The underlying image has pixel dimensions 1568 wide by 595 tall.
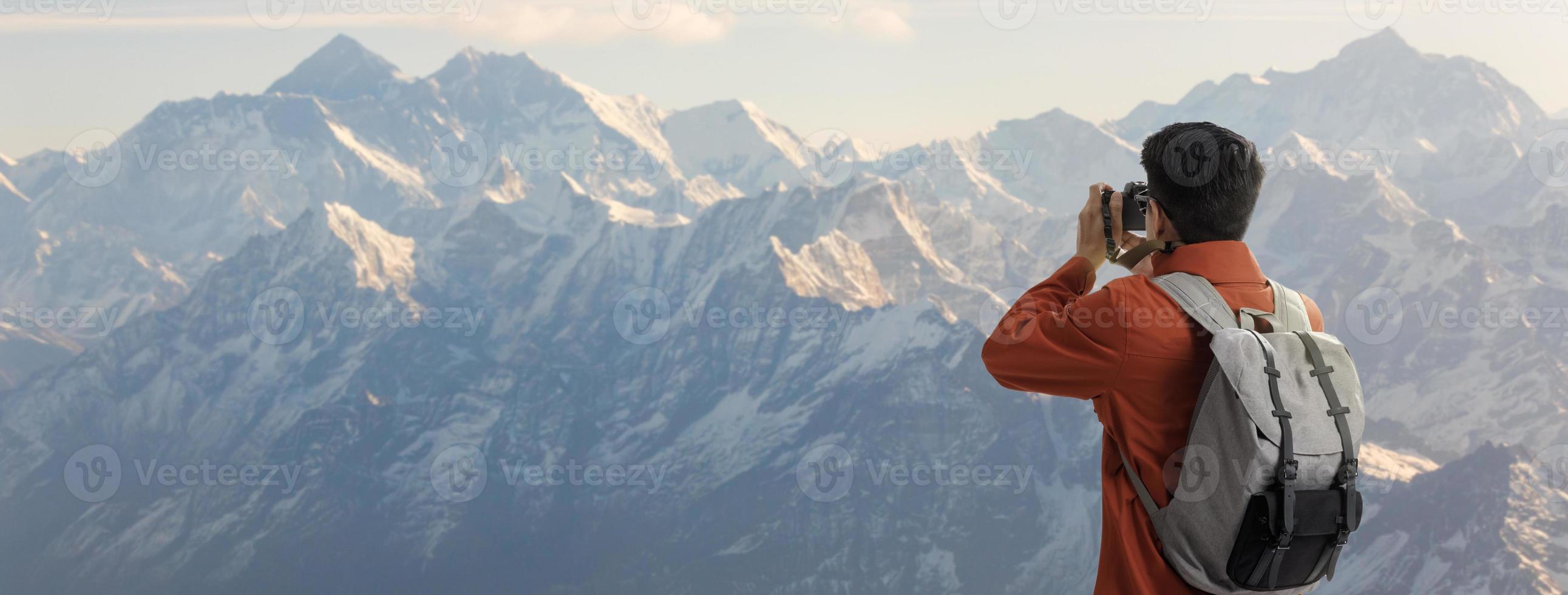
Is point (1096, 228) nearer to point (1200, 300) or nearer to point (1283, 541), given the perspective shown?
point (1200, 300)

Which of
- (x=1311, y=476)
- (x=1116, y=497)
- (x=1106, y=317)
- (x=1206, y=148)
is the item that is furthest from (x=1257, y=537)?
(x=1206, y=148)

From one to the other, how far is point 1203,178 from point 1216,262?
434 millimetres

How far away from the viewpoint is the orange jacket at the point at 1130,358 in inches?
191

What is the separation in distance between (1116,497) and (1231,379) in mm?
1063

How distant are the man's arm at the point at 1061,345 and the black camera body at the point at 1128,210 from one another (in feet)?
1.67

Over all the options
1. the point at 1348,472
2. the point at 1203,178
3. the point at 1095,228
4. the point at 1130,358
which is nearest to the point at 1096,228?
the point at 1095,228

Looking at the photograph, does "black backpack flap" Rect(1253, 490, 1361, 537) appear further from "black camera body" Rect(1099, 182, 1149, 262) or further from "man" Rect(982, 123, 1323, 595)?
"black camera body" Rect(1099, 182, 1149, 262)

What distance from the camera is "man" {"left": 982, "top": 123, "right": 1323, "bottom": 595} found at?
4.86 m

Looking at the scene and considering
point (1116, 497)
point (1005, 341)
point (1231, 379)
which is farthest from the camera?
point (1116, 497)

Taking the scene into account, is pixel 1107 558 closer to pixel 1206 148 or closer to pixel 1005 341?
pixel 1005 341

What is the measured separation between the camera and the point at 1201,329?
495 centimetres

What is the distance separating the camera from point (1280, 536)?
4.79 metres
